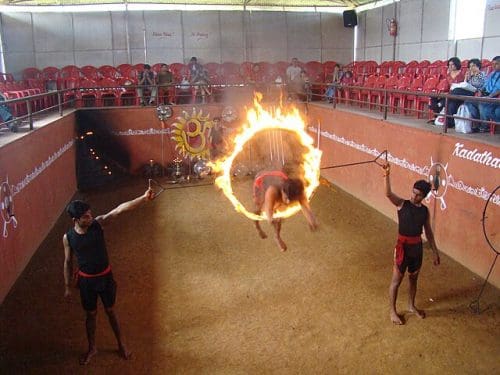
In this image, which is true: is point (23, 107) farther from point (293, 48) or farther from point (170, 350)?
point (293, 48)

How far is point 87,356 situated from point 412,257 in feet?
14.7

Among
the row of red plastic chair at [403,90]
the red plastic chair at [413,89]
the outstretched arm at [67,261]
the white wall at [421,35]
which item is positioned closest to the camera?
the outstretched arm at [67,261]

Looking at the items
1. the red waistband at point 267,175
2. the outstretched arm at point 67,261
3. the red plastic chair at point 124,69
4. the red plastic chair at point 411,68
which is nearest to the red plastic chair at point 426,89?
the red plastic chair at point 411,68

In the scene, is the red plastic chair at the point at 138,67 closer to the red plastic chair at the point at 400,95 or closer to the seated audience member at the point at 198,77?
the seated audience member at the point at 198,77

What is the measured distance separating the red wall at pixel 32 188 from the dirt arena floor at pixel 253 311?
13.8 inches

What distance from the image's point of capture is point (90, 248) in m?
5.50

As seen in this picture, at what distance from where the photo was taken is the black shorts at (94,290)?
5.64 m

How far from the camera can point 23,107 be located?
41.4 ft

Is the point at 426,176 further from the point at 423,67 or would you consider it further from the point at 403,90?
the point at 423,67

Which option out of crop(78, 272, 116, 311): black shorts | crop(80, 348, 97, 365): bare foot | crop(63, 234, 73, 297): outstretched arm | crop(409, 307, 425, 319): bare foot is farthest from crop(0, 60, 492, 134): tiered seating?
crop(80, 348, 97, 365): bare foot

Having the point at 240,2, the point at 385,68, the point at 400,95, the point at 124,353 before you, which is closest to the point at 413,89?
the point at 400,95

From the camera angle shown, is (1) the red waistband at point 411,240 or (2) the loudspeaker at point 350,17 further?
(2) the loudspeaker at point 350,17

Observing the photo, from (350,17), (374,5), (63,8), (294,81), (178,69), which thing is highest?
(374,5)

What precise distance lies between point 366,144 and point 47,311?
821 centimetres
